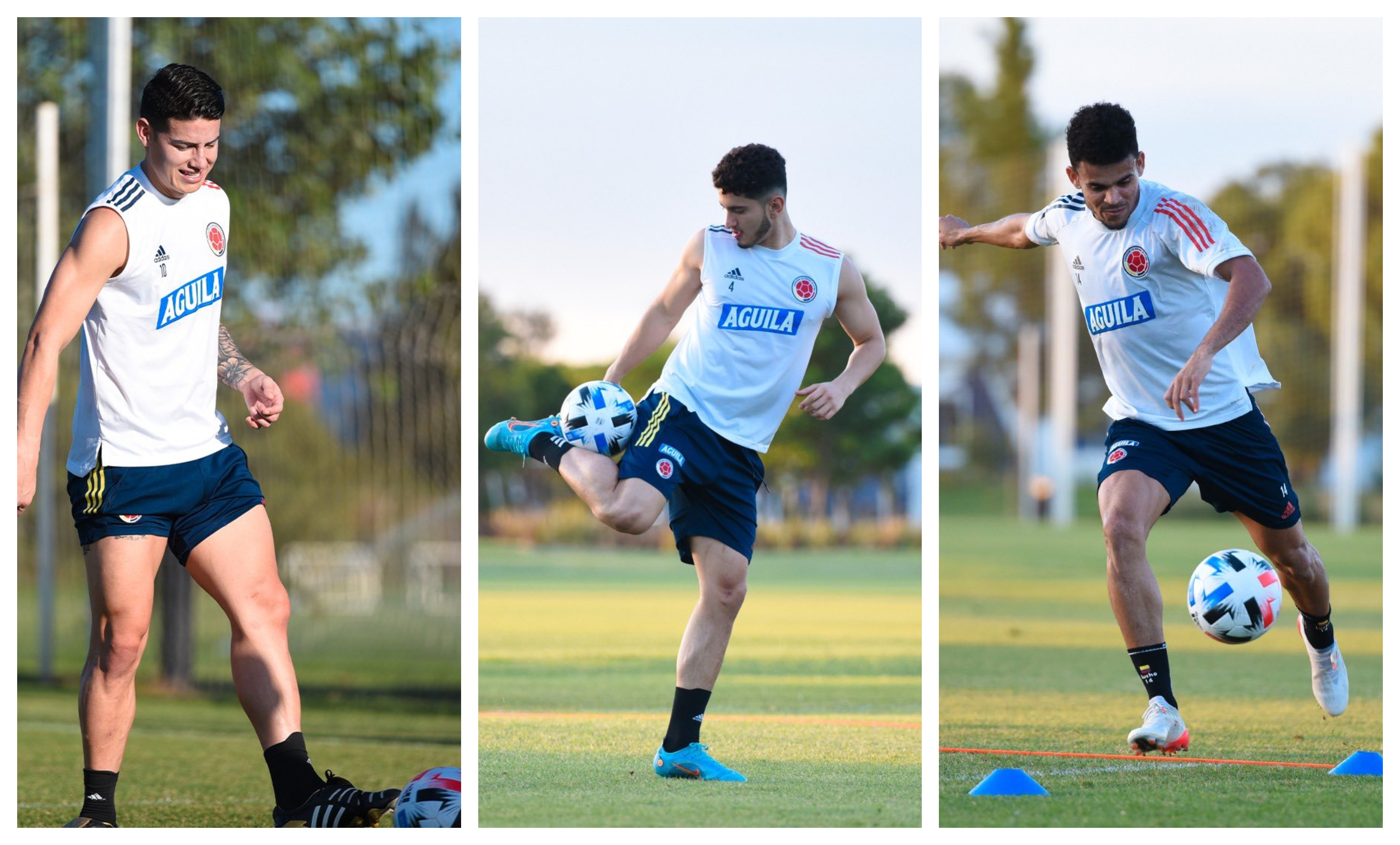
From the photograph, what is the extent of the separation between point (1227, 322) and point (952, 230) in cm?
96

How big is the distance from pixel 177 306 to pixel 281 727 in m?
1.27

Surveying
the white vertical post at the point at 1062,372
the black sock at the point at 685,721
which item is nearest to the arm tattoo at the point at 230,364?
the black sock at the point at 685,721

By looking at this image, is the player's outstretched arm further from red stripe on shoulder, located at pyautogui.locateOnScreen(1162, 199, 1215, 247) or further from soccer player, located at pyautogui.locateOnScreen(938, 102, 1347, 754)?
red stripe on shoulder, located at pyautogui.locateOnScreen(1162, 199, 1215, 247)

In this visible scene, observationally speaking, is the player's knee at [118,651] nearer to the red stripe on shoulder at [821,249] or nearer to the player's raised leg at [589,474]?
the player's raised leg at [589,474]

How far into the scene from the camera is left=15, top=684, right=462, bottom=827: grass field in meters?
5.18

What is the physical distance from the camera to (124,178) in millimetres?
4309

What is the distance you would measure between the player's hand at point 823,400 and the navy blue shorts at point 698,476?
510mm

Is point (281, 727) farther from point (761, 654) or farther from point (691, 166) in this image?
point (761, 654)

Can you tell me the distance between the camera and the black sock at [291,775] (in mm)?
4387

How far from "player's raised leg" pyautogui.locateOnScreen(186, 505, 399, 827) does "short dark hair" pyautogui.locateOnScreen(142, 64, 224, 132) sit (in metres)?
1.16

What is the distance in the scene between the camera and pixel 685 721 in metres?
4.79

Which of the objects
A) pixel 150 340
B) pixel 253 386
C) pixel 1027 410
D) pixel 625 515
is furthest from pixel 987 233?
pixel 1027 410

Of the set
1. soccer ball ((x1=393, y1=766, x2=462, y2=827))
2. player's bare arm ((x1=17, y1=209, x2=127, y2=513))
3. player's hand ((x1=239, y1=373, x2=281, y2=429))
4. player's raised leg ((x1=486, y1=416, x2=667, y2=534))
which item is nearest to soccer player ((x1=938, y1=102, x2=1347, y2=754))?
player's raised leg ((x1=486, y1=416, x2=667, y2=534))

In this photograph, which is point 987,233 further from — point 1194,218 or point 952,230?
point 1194,218
